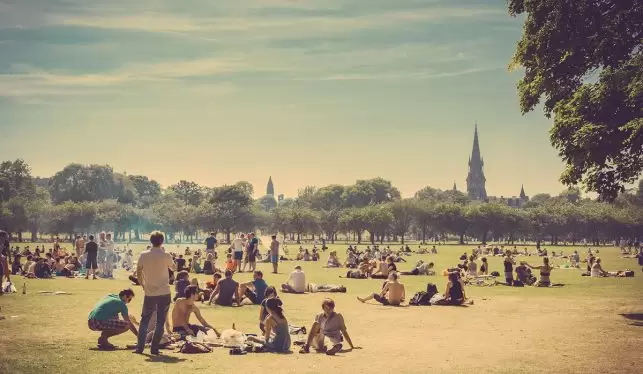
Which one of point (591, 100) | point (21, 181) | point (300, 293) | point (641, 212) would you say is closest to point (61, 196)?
point (21, 181)

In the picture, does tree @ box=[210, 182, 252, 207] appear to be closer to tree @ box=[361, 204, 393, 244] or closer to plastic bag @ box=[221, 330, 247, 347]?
tree @ box=[361, 204, 393, 244]

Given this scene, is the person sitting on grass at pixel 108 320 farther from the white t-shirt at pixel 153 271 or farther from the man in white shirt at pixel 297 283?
the man in white shirt at pixel 297 283

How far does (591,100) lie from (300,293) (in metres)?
13.9

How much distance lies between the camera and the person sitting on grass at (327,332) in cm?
1432

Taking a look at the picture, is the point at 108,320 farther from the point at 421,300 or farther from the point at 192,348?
the point at 421,300

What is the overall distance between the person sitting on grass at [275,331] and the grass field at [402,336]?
571mm

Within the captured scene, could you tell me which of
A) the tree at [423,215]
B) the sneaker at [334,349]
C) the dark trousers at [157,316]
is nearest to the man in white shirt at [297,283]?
the sneaker at [334,349]

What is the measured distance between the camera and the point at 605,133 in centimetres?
1933

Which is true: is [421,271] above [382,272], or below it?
below

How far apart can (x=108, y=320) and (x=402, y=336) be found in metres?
7.52

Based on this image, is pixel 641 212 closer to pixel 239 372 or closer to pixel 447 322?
pixel 447 322

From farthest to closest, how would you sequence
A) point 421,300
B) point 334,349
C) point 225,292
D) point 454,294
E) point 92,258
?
point 92,258
point 421,300
point 454,294
point 225,292
point 334,349

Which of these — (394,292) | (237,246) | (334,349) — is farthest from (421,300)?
(237,246)

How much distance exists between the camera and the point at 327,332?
14.7 m
